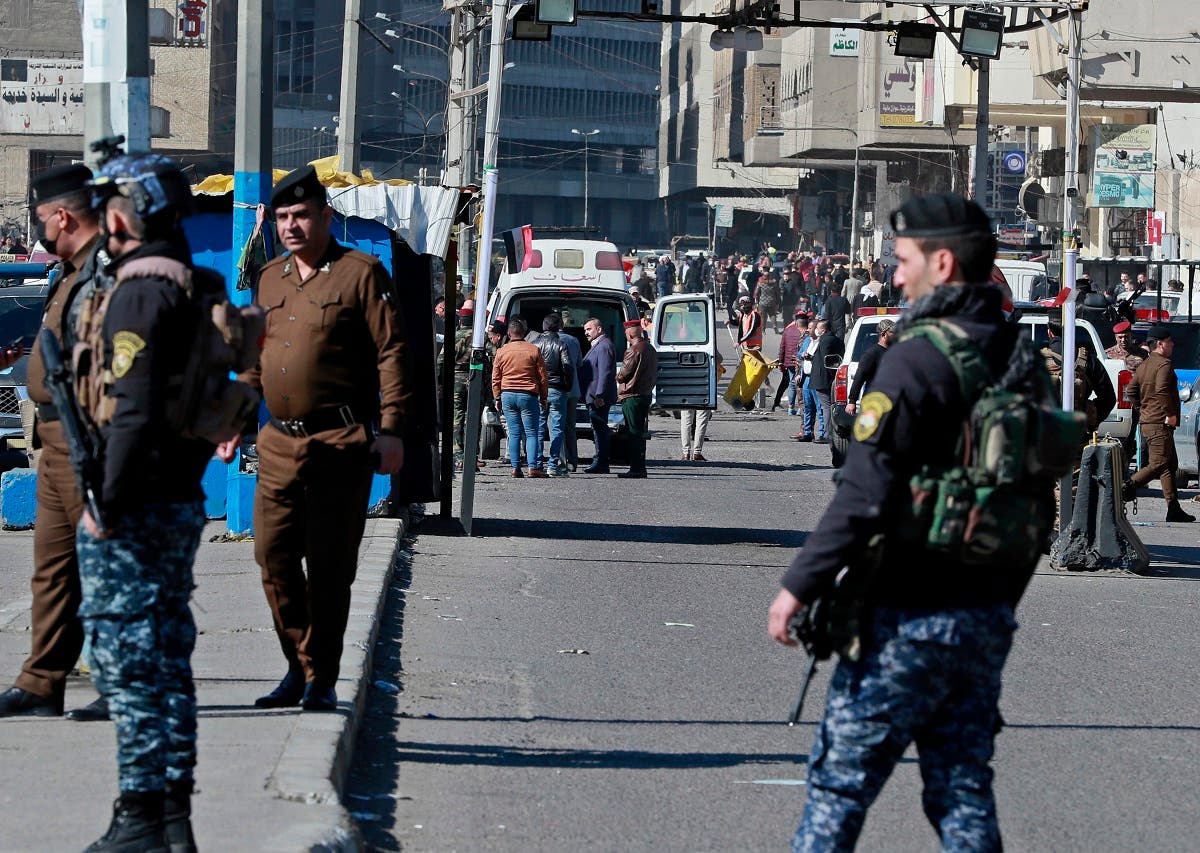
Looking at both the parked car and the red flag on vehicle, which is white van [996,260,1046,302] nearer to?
the parked car

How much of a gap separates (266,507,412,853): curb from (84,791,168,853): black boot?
37 cm

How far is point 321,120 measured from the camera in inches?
4791

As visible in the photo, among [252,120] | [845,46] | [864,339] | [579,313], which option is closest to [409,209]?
[252,120]

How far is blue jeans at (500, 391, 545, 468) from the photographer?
19922 mm

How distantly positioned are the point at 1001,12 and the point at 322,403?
22.3m

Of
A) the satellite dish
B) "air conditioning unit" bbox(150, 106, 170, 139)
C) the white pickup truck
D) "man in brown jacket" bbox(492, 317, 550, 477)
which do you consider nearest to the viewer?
"air conditioning unit" bbox(150, 106, 170, 139)

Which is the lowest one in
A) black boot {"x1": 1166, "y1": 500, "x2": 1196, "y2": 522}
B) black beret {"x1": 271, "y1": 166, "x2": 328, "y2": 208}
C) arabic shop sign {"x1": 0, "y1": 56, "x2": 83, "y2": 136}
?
black boot {"x1": 1166, "y1": 500, "x2": 1196, "y2": 522}

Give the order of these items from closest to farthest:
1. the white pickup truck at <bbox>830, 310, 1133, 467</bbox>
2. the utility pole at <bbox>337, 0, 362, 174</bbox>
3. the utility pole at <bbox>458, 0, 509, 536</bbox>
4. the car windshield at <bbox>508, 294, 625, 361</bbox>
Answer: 1. the utility pole at <bbox>458, 0, 509, 536</bbox>
2. the white pickup truck at <bbox>830, 310, 1133, 467</bbox>
3. the car windshield at <bbox>508, 294, 625, 361</bbox>
4. the utility pole at <bbox>337, 0, 362, 174</bbox>

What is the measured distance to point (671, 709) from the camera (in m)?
7.81

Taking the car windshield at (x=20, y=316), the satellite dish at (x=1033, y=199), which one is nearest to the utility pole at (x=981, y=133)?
the satellite dish at (x=1033, y=199)

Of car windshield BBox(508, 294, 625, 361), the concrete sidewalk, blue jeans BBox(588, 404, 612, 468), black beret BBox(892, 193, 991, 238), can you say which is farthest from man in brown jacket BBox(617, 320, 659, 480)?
black beret BBox(892, 193, 991, 238)

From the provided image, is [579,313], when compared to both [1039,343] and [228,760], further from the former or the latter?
[228,760]

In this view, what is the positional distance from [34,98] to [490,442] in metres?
39.3

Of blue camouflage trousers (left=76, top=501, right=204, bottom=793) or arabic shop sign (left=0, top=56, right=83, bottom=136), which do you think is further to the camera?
arabic shop sign (left=0, top=56, right=83, bottom=136)
